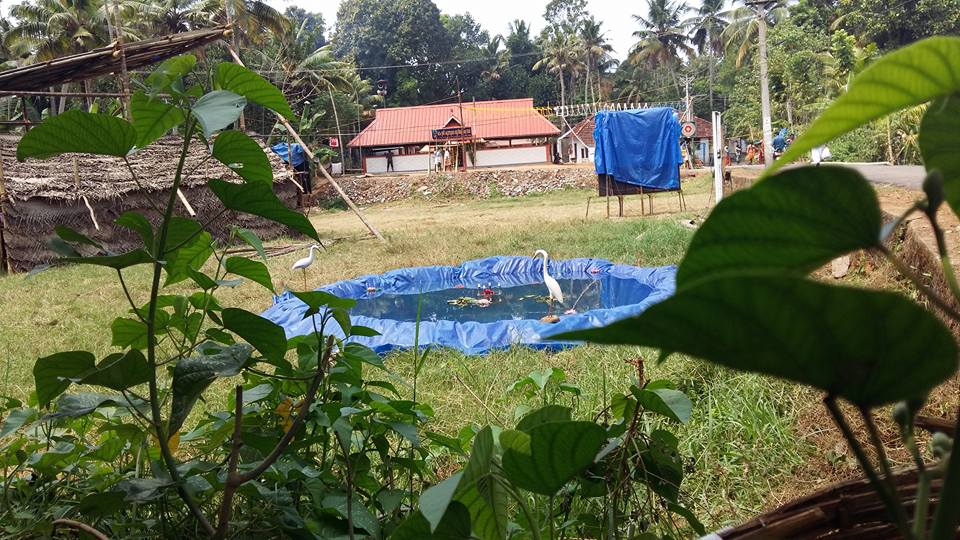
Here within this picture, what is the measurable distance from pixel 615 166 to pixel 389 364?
7.71 metres

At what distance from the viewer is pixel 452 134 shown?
71.6ft

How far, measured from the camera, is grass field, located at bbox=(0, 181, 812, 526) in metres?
1.98

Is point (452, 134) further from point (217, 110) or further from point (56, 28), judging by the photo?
point (217, 110)

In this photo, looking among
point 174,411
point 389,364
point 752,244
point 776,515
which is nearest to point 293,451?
point 174,411

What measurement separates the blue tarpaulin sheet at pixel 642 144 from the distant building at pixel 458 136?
37.5ft

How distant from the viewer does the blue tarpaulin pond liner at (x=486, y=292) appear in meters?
4.98

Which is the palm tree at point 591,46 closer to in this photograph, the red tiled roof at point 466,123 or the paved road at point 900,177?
the red tiled roof at point 466,123

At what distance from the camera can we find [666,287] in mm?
5445

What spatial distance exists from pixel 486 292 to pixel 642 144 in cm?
524

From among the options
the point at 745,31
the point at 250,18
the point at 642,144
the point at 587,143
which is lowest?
the point at 642,144

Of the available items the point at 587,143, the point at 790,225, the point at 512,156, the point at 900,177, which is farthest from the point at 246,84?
the point at 587,143

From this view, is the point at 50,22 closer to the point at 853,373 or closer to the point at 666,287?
the point at 666,287

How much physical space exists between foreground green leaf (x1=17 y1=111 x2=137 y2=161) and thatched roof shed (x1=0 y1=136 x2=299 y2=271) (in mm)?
6634

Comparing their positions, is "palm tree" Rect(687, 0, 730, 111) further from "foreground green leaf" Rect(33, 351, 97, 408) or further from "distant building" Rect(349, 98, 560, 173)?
"foreground green leaf" Rect(33, 351, 97, 408)
